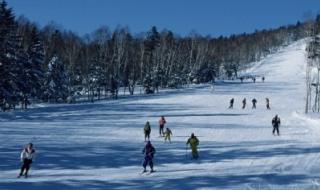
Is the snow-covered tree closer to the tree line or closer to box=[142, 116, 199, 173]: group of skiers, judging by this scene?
the tree line

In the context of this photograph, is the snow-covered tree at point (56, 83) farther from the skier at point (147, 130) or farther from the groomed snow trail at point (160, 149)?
the skier at point (147, 130)

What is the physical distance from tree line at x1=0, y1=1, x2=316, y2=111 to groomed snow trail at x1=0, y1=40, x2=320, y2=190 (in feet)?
20.6

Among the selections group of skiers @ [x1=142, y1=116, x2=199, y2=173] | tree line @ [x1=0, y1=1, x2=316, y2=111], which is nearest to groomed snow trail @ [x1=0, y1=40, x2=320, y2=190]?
group of skiers @ [x1=142, y1=116, x2=199, y2=173]

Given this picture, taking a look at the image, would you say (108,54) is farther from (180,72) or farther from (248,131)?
(248,131)

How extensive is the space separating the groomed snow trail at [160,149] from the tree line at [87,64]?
6.29 meters

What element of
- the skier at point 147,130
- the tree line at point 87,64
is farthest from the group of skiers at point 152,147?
the tree line at point 87,64

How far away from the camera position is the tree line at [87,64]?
53.8m

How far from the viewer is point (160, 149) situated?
1195 inches

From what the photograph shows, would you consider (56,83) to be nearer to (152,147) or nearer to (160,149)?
(160,149)

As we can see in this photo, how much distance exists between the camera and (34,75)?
195 ft

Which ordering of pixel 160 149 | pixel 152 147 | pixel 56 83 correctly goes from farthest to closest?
pixel 56 83
pixel 160 149
pixel 152 147

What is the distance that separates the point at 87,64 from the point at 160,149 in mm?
53540

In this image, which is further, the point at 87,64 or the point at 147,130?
the point at 87,64

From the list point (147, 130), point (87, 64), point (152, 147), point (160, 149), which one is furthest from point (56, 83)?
point (152, 147)
